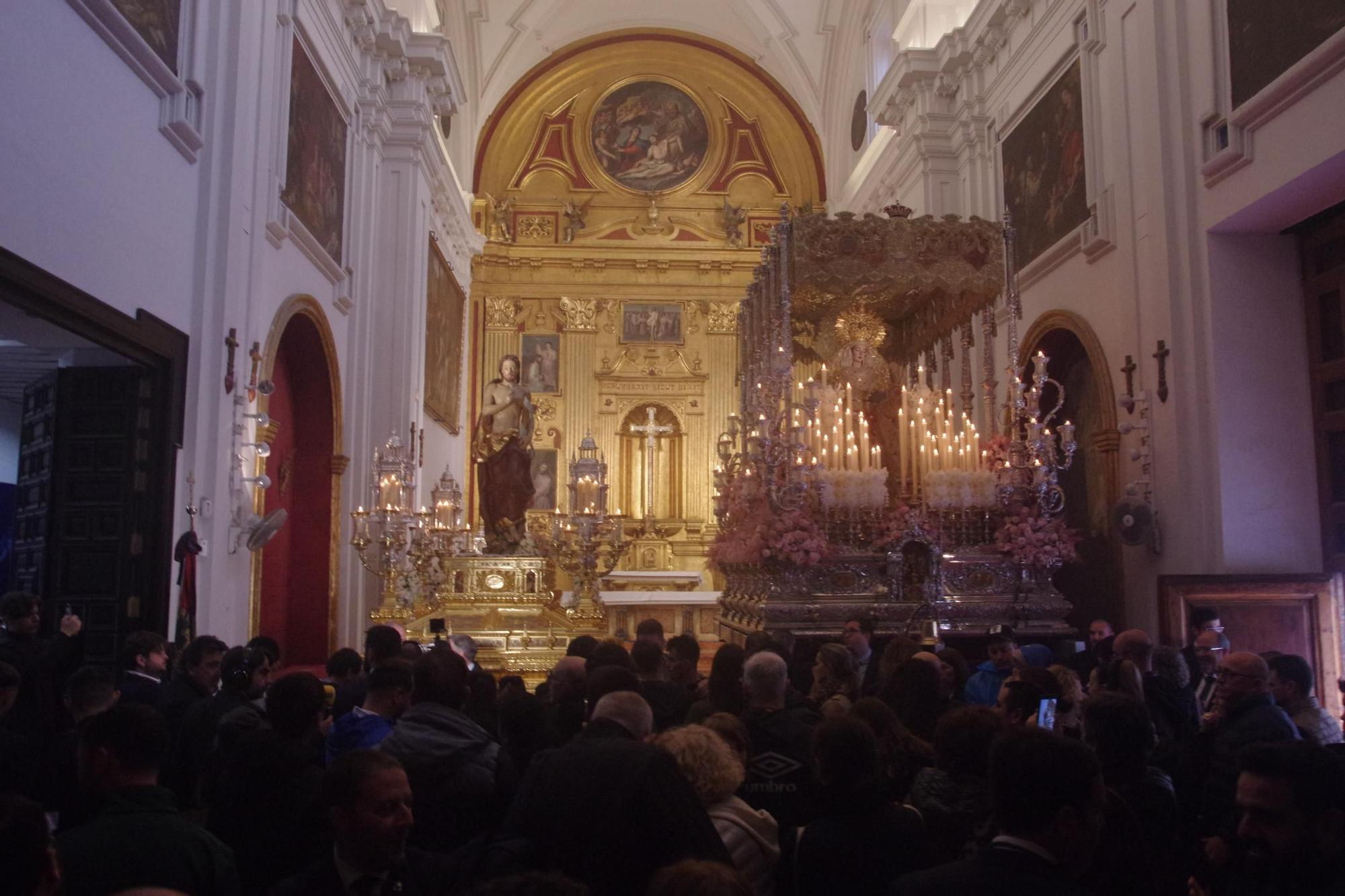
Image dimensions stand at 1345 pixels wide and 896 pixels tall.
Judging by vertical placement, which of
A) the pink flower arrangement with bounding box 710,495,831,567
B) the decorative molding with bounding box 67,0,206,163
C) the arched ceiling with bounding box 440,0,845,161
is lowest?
the pink flower arrangement with bounding box 710,495,831,567

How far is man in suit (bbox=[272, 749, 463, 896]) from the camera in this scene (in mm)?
2643

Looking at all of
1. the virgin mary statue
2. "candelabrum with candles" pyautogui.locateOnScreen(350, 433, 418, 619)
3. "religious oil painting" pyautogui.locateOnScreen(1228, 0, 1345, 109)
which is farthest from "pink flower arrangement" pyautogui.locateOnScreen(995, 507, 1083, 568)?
"candelabrum with candles" pyautogui.locateOnScreen(350, 433, 418, 619)

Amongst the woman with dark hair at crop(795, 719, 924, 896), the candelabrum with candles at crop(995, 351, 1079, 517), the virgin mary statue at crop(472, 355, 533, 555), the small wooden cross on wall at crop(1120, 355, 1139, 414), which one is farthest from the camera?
the virgin mary statue at crop(472, 355, 533, 555)

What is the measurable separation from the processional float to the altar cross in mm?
10799

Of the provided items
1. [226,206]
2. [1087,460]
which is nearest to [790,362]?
[1087,460]

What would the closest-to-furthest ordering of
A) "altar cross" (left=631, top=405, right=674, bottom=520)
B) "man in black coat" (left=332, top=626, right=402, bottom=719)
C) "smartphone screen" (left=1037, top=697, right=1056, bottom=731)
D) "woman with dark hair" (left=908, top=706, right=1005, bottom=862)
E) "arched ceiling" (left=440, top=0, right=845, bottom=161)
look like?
"woman with dark hair" (left=908, top=706, right=1005, bottom=862)
"smartphone screen" (left=1037, top=697, right=1056, bottom=731)
"man in black coat" (left=332, top=626, right=402, bottom=719)
"arched ceiling" (left=440, top=0, right=845, bottom=161)
"altar cross" (left=631, top=405, right=674, bottom=520)

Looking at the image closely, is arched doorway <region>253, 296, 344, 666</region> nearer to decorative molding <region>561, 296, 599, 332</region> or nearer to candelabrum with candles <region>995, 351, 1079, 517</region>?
candelabrum with candles <region>995, 351, 1079, 517</region>

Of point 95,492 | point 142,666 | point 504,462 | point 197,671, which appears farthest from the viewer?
point 504,462

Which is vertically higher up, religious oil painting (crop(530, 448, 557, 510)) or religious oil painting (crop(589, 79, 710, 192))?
religious oil painting (crop(589, 79, 710, 192))

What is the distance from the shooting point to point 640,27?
83.1 ft

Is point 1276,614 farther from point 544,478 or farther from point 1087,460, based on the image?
point 544,478

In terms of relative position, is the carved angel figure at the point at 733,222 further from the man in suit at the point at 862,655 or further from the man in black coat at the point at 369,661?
the man in black coat at the point at 369,661

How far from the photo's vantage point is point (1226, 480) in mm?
10289

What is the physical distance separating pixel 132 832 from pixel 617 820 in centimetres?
114
